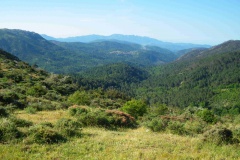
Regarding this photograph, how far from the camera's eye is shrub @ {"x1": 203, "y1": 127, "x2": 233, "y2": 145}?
41.3 feet

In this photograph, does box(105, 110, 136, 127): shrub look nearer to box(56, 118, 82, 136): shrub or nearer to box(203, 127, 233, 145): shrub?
box(56, 118, 82, 136): shrub

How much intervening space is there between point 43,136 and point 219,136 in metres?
9.46

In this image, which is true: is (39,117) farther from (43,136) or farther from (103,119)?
(43,136)

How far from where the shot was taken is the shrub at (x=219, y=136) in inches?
496

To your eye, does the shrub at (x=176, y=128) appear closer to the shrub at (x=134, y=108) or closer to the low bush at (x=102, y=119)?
the low bush at (x=102, y=119)

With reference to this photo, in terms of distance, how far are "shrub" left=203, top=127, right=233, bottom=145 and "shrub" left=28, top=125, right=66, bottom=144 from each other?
8033 mm

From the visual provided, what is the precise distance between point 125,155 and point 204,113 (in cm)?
3629

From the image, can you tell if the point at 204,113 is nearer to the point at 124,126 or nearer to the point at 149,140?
the point at 124,126

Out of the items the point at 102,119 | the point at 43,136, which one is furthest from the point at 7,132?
the point at 102,119

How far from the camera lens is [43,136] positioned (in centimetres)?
1069

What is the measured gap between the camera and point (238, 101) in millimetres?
135625

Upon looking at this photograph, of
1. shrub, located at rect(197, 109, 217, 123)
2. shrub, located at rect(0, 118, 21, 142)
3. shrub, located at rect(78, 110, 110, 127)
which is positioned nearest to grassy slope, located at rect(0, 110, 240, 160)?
shrub, located at rect(0, 118, 21, 142)

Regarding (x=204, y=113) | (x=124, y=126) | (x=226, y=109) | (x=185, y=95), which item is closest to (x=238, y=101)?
(x=226, y=109)

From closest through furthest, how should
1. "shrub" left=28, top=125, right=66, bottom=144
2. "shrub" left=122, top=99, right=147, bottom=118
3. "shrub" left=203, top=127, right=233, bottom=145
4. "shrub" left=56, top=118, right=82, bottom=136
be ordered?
"shrub" left=28, top=125, right=66, bottom=144
"shrub" left=56, top=118, right=82, bottom=136
"shrub" left=203, top=127, right=233, bottom=145
"shrub" left=122, top=99, right=147, bottom=118
